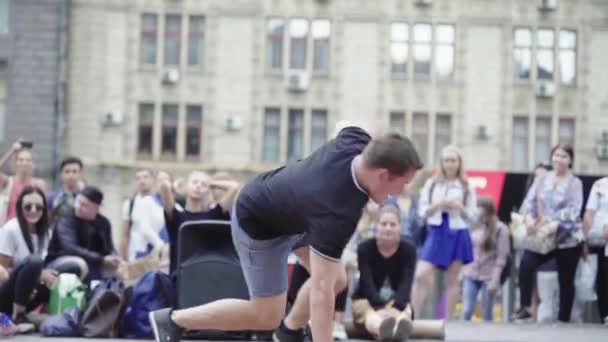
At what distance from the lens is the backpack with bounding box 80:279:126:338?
1117cm

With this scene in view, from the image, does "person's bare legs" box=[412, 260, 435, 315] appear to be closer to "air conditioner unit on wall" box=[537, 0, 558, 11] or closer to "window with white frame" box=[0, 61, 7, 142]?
"window with white frame" box=[0, 61, 7, 142]

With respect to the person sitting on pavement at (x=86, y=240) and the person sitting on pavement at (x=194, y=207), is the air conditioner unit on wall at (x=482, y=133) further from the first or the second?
the person sitting on pavement at (x=86, y=240)

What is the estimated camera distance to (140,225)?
1414 cm

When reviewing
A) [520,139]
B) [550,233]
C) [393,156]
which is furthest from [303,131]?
[393,156]

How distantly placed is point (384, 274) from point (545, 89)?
27338 mm

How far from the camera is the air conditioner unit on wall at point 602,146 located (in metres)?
38.0

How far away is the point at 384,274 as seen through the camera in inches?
461

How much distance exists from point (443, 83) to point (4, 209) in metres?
26.0

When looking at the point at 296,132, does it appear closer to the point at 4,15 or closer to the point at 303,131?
the point at 303,131

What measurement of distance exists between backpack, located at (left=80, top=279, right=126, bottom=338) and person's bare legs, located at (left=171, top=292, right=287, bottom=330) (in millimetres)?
2829

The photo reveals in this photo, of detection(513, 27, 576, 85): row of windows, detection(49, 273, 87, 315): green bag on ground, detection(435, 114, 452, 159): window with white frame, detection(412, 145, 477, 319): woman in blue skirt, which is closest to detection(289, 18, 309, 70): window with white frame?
detection(435, 114, 452, 159): window with white frame

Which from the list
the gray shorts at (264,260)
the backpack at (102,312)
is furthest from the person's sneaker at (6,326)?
the gray shorts at (264,260)

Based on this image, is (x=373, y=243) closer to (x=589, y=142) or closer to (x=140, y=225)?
(x=140, y=225)

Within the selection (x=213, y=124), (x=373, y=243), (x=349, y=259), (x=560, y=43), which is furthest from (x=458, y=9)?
(x=373, y=243)
